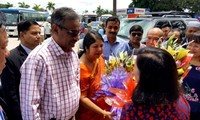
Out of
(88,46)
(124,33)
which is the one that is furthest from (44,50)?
(124,33)

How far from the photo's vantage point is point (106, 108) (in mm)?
2664

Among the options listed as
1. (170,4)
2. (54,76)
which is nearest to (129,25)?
(54,76)

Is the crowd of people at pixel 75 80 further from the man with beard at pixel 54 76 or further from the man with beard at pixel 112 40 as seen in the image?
the man with beard at pixel 112 40

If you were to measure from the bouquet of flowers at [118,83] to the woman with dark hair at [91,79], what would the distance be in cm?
10

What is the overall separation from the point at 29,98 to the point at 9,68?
928 millimetres

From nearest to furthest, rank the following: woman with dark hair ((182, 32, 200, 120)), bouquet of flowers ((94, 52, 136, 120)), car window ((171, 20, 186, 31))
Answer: bouquet of flowers ((94, 52, 136, 120)), woman with dark hair ((182, 32, 200, 120)), car window ((171, 20, 186, 31))

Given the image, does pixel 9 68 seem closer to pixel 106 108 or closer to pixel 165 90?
pixel 106 108

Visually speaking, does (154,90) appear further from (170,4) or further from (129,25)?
(170,4)

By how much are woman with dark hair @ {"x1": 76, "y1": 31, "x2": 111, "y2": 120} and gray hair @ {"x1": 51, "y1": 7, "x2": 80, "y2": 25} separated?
0.50 m

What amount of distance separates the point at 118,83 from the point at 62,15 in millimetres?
694

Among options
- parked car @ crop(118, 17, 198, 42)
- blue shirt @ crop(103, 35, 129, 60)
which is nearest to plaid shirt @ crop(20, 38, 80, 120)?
blue shirt @ crop(103, 35, 129, 60)

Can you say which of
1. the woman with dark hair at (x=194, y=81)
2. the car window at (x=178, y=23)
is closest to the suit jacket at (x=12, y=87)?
the woman with dark hair at (x=194, y=81)

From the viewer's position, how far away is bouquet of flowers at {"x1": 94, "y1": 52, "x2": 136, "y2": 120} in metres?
2.04

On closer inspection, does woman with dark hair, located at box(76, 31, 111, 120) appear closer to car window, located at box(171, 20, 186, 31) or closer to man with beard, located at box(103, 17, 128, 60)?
man with beard, located at box(103, 17, 128, 60)
